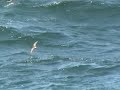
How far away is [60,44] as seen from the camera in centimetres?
2816

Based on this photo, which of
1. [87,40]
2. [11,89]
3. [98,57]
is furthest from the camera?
[87,40]

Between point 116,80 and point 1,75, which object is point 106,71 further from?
point 1,75

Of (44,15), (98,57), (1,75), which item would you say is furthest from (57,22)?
(1,75)

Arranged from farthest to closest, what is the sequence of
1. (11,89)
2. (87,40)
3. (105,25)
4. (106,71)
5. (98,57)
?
1. (105,25)
2. (87,40)
3. (98,57)
4. (106,71)
5. (11,89)

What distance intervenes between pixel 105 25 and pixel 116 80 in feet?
26.8

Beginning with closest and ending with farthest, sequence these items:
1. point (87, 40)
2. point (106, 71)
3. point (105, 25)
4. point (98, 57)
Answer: point (106, 71)
point (98, 57)
point (87, 40)
point (105, 25)

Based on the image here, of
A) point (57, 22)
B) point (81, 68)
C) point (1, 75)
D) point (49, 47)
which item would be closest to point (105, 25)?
point (57, 22)

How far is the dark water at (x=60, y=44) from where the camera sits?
933 inches

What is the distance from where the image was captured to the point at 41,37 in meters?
29.1

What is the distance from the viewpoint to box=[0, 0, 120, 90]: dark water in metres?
23.7

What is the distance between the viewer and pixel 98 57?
2622cm

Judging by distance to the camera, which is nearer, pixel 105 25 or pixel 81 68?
pixel 81 68

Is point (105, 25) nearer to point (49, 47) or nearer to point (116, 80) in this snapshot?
point (49, 47)

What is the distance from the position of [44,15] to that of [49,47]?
5.10m
